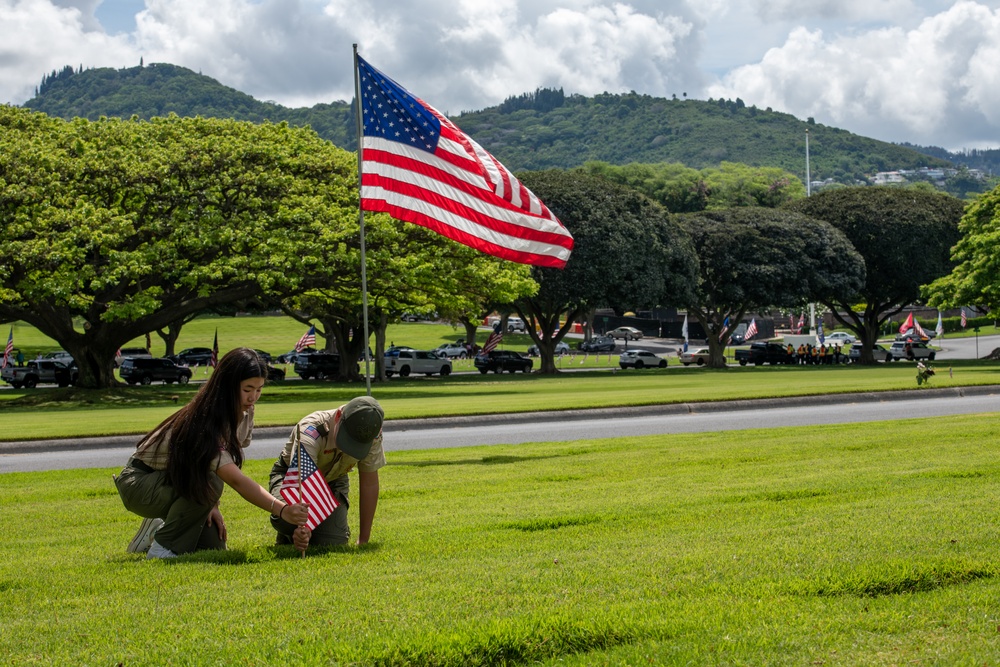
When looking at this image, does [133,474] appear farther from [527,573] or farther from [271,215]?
[271,215]

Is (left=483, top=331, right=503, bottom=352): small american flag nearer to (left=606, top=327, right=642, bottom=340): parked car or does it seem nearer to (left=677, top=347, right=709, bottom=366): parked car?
(left=677, top=347, right=709, bottom=366): parked car

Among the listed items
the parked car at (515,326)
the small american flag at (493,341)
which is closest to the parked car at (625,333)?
the parked car at (515,326)

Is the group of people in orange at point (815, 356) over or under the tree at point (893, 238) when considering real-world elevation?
under

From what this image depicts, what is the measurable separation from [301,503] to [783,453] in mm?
8270

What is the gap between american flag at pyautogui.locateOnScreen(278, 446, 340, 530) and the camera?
687 cm

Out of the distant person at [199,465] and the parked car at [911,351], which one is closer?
the distant person at [199,465]

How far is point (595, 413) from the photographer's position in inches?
918

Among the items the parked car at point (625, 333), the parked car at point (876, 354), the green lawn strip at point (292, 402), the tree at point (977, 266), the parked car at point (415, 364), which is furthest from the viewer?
the parked car at point (625, 333)

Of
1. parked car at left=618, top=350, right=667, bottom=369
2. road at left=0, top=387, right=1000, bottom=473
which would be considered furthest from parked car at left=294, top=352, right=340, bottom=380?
road at left=0, top=387, right=1000, bottom=473

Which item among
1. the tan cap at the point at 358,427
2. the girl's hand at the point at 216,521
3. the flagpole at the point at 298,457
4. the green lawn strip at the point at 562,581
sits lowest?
the green lawn strip at the point at 562,581

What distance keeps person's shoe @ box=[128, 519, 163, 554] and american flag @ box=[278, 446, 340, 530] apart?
984 mm

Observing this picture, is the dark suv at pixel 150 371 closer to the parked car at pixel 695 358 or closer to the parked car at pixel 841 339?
the parked car at pixel 695 358

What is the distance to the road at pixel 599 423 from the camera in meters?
17.9

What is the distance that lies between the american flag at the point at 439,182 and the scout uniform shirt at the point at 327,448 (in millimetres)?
6257
